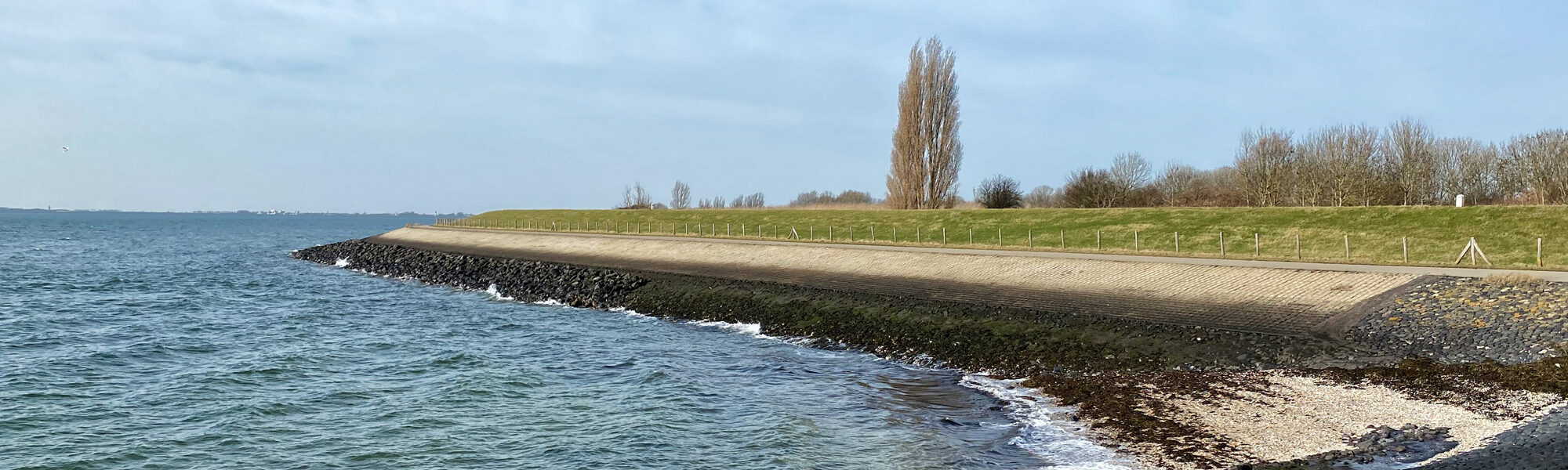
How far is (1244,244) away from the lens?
4094 centimetres

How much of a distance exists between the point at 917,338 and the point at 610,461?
12.6m

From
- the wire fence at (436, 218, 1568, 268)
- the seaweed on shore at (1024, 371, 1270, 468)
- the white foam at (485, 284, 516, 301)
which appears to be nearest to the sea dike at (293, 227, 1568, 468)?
the seaweed on shore at (1024, 371, 1270, 468)

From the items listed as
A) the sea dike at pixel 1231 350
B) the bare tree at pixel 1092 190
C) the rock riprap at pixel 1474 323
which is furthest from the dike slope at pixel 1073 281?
the bare tree at pixel 1092 190

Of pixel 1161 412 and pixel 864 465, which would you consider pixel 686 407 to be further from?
pixel 1161 412

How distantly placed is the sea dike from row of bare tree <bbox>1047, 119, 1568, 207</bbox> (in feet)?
108

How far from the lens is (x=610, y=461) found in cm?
1400

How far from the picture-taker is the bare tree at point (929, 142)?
72.7m

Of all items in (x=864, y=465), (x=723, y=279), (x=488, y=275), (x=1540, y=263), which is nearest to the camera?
(x=864, y=465)

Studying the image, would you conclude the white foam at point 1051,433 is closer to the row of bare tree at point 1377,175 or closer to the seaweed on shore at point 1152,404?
the seaweed on shore at point 1152,404

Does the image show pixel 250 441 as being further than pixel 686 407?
No

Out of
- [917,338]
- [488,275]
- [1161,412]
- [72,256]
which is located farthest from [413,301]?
[72,256]

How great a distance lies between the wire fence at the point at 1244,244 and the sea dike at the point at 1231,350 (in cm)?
690

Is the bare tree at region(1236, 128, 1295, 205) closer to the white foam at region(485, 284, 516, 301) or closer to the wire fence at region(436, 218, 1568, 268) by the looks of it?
the wire fence at region(436, 218, 1568, 268)

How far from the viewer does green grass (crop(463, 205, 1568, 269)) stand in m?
34.3
